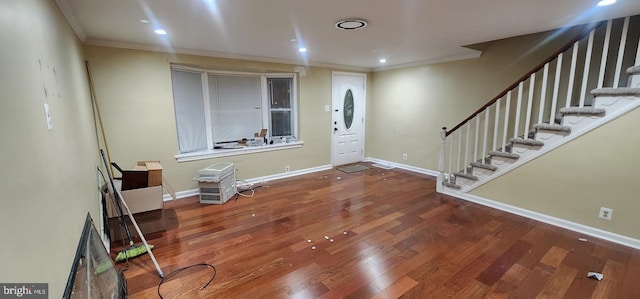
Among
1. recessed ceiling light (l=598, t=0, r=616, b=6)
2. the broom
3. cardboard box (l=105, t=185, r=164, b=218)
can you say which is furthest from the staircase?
the broom

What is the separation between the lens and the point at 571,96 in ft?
11.4

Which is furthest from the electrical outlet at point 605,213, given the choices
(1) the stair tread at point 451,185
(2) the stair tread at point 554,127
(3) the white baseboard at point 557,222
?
(1) the stair tread at point 451,185

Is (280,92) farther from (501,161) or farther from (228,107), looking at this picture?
(501,161)

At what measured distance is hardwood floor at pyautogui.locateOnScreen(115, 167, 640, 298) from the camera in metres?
2.14

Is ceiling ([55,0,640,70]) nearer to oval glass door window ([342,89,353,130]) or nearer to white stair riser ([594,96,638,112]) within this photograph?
white stair riser ([594,96,638,112])

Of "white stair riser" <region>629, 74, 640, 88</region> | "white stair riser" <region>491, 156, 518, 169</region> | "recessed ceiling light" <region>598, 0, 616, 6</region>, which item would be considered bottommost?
"white stair riser" <region>491, 156, 518, 169</region>

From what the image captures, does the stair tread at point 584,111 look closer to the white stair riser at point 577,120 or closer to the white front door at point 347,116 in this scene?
the white stair riser at point 577,120

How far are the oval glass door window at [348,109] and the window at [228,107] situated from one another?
130cm

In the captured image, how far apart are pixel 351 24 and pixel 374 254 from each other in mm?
2304

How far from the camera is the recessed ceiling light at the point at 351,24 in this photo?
2.68 meters

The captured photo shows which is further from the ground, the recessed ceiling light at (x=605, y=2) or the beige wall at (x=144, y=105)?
the recessed ceiling light at (x=605, y=2)

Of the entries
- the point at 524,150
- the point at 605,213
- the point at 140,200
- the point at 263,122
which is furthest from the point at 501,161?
the point at 140,200

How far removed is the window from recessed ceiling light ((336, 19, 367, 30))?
2.40 m

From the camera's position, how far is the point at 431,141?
207 inches
